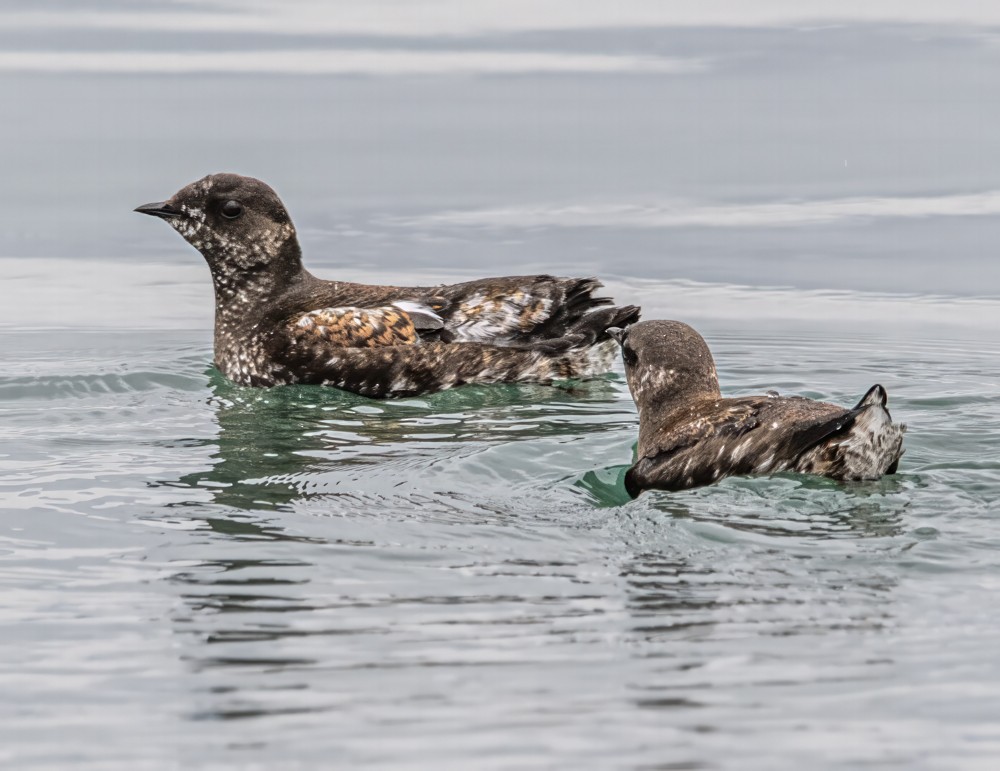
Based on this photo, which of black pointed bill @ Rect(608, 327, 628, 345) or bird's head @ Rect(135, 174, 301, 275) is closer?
black pointed bill @ Rect(608, 327, 628, 345)

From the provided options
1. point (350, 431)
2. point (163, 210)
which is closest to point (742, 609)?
point (350, 431)

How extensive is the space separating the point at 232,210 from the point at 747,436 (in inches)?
218

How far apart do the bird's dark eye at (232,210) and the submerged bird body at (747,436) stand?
446 cm

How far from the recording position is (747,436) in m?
8.12

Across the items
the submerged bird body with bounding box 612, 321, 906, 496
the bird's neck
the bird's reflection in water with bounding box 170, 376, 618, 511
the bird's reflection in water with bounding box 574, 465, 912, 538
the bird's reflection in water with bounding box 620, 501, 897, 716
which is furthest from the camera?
the bird's neck

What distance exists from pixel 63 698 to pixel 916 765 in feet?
8.99

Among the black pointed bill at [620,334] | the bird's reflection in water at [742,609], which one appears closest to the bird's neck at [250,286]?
the black pointed bill at [620,334]

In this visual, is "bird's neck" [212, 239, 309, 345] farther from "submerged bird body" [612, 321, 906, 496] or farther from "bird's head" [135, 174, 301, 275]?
"submerged bird body" [612, 321, 906, 496]

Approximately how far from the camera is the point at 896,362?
41.2ft

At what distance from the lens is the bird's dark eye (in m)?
12.2

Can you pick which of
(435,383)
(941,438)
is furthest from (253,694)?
(435,383)

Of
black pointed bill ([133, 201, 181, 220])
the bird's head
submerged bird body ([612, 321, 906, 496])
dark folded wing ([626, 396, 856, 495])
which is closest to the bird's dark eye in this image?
the bird's head

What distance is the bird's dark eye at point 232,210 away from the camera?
40.2ft

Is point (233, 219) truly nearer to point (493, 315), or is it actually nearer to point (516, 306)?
point (493, 315)
